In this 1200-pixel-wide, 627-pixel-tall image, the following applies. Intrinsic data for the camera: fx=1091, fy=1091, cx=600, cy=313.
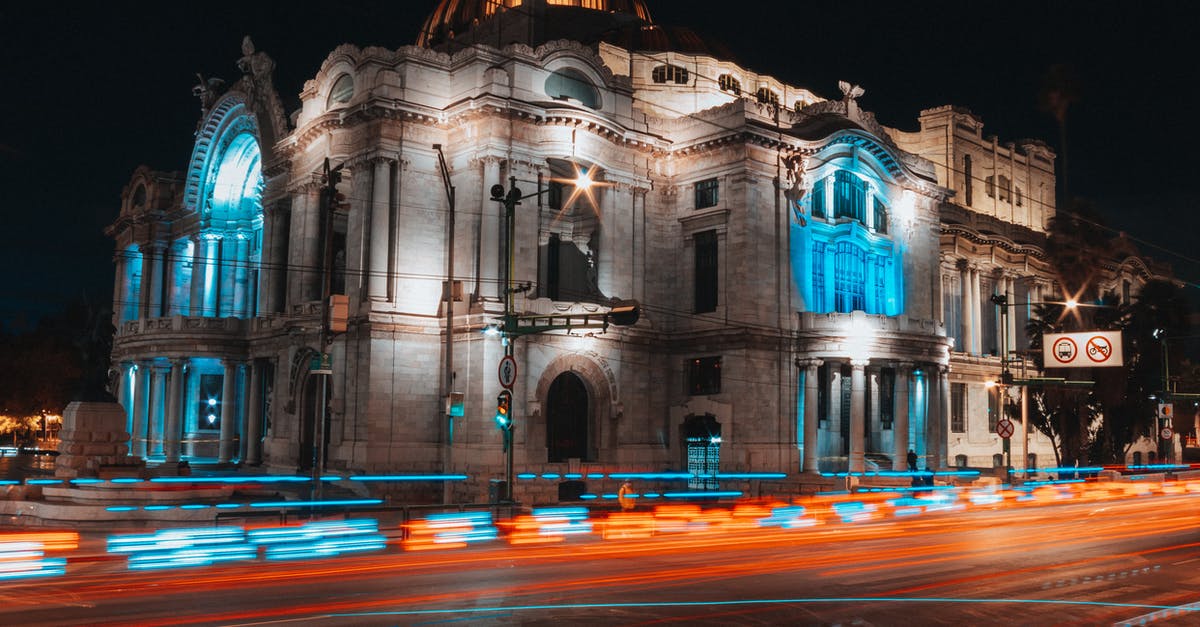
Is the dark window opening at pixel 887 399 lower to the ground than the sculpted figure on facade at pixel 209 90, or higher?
lower

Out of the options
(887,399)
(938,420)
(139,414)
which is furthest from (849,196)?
(139,414)

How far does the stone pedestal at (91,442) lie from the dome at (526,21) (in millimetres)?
27287

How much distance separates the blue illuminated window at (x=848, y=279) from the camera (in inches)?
1956

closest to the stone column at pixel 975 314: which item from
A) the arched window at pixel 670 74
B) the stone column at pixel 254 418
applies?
the arched window at pixel 670 74

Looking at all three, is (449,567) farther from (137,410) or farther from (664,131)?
(137,410)

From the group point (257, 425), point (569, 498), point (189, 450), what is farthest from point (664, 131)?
point (189, 450)

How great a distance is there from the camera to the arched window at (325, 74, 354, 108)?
44.5 metres

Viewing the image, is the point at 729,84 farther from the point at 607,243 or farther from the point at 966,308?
the point at 966,308

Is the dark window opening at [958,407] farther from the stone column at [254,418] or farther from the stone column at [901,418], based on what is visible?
the stone column at [254,418]

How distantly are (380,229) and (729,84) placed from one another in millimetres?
23750

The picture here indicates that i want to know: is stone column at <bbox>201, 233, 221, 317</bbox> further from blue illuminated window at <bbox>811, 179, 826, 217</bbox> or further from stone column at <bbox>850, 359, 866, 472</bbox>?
stone column at <bbox>850, 359, 866, 472</bbox>

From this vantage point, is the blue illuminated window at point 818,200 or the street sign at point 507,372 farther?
the blue illuminated window at point 818,200

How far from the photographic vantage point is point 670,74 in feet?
184

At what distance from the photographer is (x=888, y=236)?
170ft
